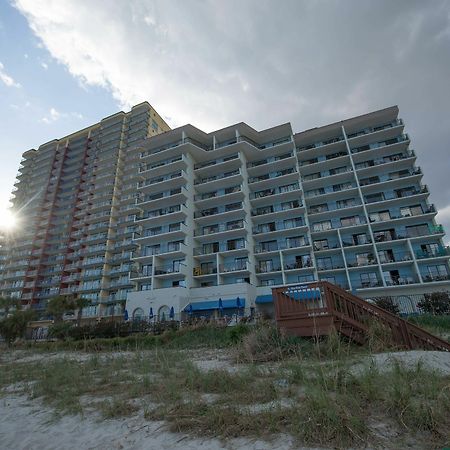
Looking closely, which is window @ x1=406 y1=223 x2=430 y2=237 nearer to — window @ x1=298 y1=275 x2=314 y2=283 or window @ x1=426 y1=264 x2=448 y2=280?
window @ x1=426 y1=264 x2=448 y2=280

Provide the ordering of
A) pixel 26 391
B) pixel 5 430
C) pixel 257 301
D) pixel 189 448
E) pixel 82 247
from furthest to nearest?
pixel 82 247 < pixel 257 301 < pixel 26 391 < pixel 5 430 < pixel 189 448

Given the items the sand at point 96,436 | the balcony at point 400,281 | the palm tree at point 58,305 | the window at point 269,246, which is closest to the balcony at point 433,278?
the balcony at point 400,281

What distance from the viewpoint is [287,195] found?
38.5 metres

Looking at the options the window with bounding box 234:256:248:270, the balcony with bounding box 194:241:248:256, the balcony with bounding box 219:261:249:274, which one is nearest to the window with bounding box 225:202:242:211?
the balcony with bounding box 194:241:248:256

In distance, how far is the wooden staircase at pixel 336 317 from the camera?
26.9 feet

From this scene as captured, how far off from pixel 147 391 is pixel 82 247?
55762mm

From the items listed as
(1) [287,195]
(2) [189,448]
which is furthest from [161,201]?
(2) [189,448]

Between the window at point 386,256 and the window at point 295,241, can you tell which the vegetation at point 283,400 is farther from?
the window at point 386,256

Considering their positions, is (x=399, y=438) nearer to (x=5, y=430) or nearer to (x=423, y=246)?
(x=5, y=430)

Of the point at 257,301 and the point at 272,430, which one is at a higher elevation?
the point at 257,301

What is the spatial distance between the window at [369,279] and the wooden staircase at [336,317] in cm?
2597

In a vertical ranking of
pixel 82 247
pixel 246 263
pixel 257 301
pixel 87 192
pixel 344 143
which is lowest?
pixel 257 301

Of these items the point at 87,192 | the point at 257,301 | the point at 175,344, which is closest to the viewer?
the point at 175,344

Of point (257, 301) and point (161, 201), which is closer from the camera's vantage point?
point (257, 301)
